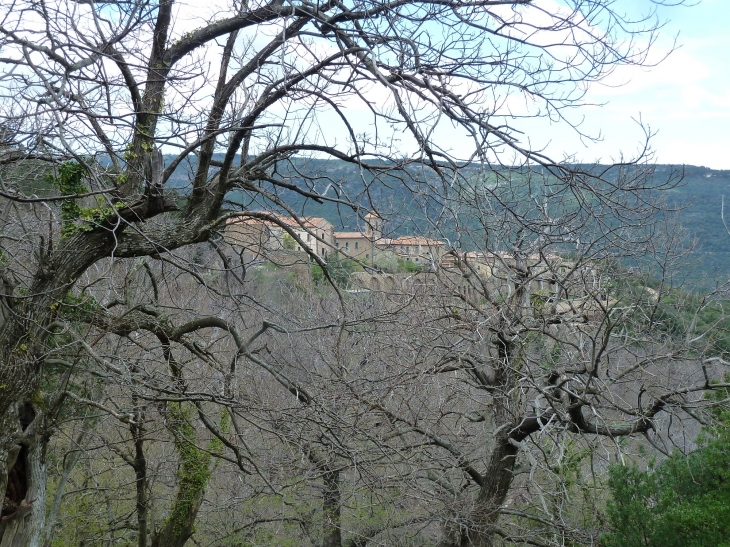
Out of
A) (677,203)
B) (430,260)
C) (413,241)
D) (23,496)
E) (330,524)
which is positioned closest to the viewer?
(23,496)

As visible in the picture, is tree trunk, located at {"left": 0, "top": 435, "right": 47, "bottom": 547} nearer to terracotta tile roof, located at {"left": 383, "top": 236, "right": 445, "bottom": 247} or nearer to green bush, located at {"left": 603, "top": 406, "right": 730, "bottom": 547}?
terracotta tile roof, located at {"left": 383, "top": 236, "right": 445, "bottom": 247}

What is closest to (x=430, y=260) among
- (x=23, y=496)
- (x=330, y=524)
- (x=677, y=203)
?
(x=677, y=203)

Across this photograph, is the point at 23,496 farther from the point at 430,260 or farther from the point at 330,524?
the point at 330,524

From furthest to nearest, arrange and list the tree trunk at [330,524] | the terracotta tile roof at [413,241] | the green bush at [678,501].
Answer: the tree trunk at [330,524] < the terracotta tile roof at [413,241] < the green bush at [678,501]

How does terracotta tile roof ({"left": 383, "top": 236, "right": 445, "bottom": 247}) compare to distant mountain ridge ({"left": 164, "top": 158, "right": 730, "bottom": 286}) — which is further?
terracotta tile roof ({"left": 383, "top": 236, "right": 445, "bottom": 247})

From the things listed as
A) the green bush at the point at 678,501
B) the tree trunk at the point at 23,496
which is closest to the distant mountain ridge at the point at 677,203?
the tree trunk at the point at 23,496

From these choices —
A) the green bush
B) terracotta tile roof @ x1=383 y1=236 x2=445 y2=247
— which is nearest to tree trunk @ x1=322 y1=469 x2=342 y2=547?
the green bush

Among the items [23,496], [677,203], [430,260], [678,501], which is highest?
[677,203]

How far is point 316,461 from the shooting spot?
27.8 feet

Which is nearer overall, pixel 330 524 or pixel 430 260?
pixel 430 260

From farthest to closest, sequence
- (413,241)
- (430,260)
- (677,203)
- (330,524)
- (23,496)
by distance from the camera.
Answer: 1. (330,524)
2. (677,203)
3. (413,241)
4. (430,260)
5. (23,496)

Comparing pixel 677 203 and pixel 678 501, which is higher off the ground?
pixel 677 203

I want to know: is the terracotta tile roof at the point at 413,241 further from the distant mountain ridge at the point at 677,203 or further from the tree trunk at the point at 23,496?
the tree trunk at the point at 23,496

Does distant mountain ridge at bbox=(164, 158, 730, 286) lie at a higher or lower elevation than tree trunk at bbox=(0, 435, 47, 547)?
higher
